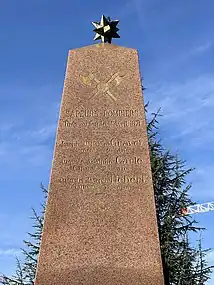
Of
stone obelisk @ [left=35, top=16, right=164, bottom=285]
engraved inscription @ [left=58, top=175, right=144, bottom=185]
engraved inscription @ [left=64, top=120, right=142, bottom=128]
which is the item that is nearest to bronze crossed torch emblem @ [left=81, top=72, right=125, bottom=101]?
stone obelisk @ [left=35, top=16, right=164, bottom=285]

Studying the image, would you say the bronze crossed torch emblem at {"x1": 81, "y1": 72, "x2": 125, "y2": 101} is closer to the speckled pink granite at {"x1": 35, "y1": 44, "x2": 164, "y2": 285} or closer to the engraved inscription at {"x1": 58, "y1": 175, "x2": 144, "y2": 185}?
the speckled pink granite at {"x1": 35, "y1": 44, "x2": 164, "y2": 285}

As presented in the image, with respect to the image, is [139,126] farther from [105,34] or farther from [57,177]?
[105,34]

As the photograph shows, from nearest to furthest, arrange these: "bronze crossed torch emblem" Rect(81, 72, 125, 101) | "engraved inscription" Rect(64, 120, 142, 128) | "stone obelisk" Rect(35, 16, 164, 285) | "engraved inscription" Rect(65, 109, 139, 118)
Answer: "stone obelisk" Rect(35, 16, 164, 285), "engraved inscription" Rect(64, 120, 142, 128), "engraved inscription" Rect(65, 109, 139, 118), "bronze crossed torch emblem" Rect(81, 72, 125, 101)

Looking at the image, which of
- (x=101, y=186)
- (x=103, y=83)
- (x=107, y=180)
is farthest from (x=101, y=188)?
(x=103, y=83)

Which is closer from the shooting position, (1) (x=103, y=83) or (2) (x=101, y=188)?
(2) (x=101, y=188)

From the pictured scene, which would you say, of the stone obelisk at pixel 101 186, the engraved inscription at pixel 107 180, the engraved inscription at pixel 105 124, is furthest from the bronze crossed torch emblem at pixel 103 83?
the engraved inscription at pixel 107 180

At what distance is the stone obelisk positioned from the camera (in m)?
4.99

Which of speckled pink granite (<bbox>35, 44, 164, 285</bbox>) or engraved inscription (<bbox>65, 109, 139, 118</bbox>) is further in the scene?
engraved inscription (<bbox>65, 109, 139, 118</bbox>)

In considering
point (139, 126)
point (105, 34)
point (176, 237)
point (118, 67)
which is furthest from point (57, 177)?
point (176, 237)

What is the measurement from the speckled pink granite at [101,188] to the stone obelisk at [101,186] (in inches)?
0.4

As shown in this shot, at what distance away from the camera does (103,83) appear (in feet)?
22.1

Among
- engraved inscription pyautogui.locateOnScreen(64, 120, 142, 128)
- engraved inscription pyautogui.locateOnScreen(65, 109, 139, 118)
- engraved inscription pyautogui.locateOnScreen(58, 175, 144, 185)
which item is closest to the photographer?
engraved inscription pyautogui.locateOnScreen(58, 175, 144, 185)

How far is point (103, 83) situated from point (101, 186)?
1827mm

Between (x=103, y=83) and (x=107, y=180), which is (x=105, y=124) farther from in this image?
(x=107, y=180)
